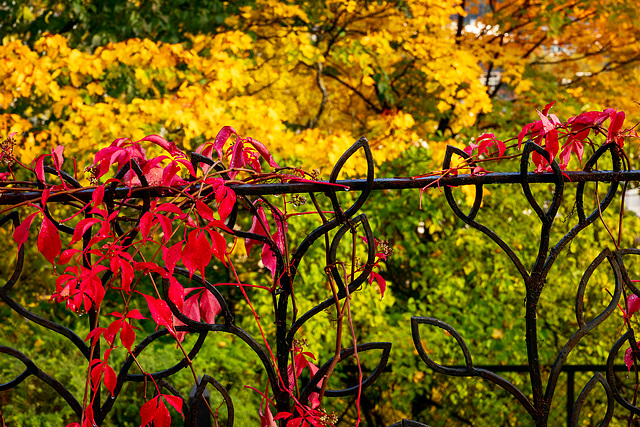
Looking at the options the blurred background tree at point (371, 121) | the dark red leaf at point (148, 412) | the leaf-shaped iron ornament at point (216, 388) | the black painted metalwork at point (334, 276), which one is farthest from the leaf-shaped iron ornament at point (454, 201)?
the blurred background tree at point (371, 121)

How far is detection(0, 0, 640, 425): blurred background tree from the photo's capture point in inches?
139

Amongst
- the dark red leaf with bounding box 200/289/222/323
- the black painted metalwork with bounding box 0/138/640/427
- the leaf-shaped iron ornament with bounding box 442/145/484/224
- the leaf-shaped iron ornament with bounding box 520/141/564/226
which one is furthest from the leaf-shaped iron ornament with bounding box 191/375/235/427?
the leaf-shaped iron ornament with bounding box 520/141/564/226

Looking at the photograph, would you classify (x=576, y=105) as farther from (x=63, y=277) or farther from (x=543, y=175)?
(x=63, y=277)

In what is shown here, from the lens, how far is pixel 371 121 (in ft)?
15.3

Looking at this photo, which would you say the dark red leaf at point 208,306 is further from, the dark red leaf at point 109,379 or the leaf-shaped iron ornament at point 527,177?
the leaf-shaped iron ornament at point 527,177

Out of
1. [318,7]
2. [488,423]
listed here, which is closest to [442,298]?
[488,423]

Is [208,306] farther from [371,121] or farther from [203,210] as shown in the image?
[371,121]

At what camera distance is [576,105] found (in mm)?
5242

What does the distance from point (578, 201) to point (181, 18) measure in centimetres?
411

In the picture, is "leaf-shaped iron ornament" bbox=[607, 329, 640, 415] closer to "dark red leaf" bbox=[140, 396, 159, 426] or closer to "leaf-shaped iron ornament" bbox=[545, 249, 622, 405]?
"leaf-shaped iron ornament" bbox=[545, 249, 622, 405]

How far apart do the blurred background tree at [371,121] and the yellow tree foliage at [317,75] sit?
0.02m

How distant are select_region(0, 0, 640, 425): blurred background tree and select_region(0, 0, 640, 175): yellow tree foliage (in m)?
0.02

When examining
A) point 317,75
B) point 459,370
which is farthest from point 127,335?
point 317,75

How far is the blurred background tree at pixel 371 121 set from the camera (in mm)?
3529
